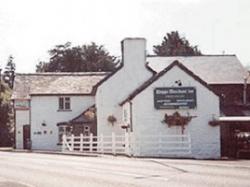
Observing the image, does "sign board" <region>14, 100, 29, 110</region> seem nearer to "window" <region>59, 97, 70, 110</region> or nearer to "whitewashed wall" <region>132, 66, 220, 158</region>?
"window" <region>59, 97, 70, 110</region>

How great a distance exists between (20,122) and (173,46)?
53.5m

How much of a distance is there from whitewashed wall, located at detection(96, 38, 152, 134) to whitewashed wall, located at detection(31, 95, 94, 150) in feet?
34.1

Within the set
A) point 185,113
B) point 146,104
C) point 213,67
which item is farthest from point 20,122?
point 185,113

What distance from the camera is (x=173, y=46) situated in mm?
105438

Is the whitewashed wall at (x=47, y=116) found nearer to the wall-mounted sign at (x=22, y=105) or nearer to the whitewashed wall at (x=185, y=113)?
the wall-mounted sign at (x=22, y=105)

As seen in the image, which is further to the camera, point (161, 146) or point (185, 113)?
point (185, 113)

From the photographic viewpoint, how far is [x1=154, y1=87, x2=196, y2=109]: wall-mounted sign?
3725cm

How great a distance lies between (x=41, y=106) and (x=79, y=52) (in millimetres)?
44191

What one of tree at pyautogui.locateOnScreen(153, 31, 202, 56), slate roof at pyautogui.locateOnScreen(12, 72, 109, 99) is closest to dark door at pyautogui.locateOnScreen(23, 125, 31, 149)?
slate roof at pyautogui.locateOnScreen(12, 72, 109, 99)

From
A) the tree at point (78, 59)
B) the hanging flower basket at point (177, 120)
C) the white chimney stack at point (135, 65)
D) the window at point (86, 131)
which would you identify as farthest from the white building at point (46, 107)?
the tree at point (78, 59)

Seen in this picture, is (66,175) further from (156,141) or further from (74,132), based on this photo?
(74,132)

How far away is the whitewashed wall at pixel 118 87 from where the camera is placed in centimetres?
4559

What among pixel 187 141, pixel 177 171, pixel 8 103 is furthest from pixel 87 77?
pixel 177 171

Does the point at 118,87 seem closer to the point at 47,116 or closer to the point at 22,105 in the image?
the point at 47,116
